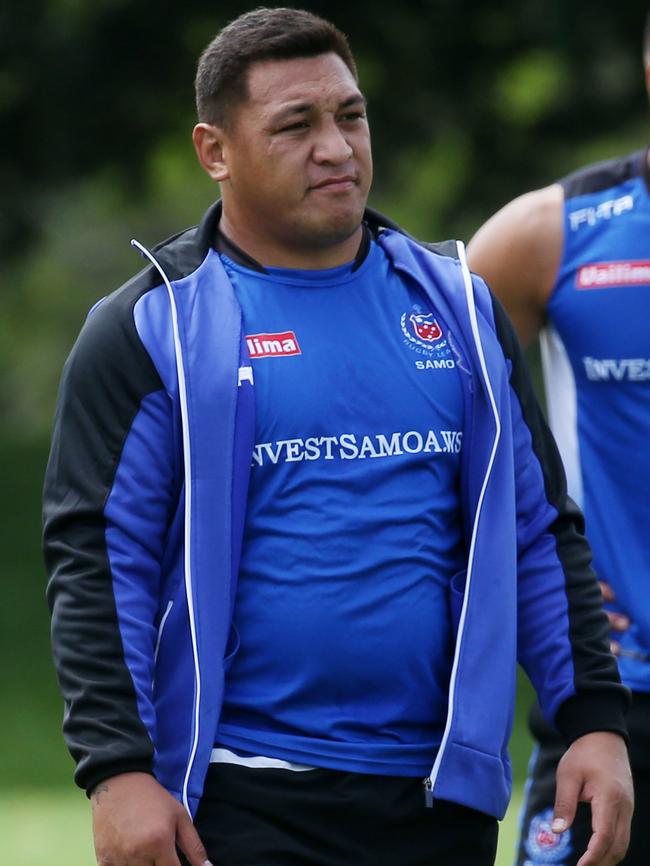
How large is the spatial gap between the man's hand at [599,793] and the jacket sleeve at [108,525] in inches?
31.8

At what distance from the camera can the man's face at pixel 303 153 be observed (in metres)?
3.64

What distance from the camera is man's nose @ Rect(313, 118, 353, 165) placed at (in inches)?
142

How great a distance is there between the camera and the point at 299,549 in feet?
11.5

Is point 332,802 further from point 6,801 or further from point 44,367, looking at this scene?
point 44,367

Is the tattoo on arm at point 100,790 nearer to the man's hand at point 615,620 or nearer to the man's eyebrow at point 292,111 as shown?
the man's eyebrow at point 292,111

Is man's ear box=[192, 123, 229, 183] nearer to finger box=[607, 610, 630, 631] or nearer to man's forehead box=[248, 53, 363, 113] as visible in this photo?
man's forehead box=[248, 53, 363, 113]

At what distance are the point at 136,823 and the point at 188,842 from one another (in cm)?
13

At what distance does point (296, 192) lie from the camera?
12.0 ft

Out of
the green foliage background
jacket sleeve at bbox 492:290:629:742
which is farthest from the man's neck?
the green foliage background

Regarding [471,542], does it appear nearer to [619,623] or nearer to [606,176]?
[619,623]

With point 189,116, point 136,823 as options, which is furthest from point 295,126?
point 189,116

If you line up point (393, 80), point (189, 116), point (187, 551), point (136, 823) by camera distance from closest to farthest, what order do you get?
point (136, 823)
point (187, 551)
point (393, 80)
point (189, 116)

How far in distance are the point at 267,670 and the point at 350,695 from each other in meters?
0.16

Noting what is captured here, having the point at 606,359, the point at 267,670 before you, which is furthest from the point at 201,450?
the point at 606,359
